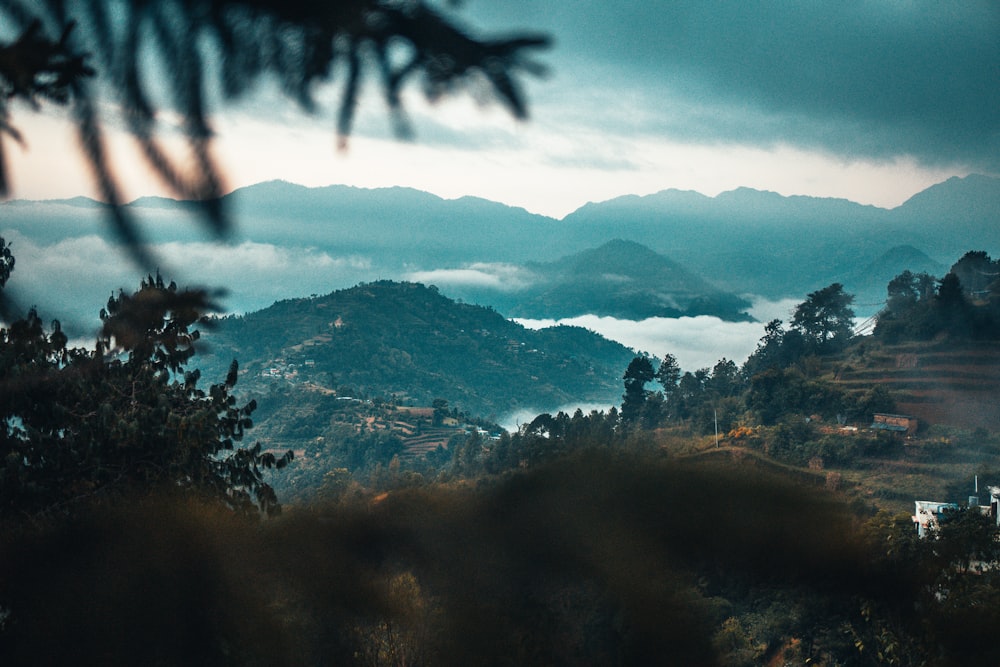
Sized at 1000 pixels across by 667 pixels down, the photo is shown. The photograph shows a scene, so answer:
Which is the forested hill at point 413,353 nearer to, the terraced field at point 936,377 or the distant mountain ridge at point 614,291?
the terraced field at point 936,377

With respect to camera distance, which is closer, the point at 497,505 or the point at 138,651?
the point at 138,651

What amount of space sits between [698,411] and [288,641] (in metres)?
31.3

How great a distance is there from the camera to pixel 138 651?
12.7 ft

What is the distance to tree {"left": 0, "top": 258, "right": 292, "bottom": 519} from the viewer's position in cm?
490

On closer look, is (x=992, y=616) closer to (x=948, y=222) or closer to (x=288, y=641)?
(x=288, y=641)

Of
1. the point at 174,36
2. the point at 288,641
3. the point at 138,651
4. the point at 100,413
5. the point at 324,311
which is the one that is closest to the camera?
the point at 174,36

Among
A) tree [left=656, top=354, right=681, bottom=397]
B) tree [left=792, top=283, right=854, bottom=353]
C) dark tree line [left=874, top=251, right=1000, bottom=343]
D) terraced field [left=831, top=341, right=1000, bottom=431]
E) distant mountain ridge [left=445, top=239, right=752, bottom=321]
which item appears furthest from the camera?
distant mountain ridge [left=445, top=239, right=752, bottom=321]

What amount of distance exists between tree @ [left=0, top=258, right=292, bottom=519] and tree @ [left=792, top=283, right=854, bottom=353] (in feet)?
121

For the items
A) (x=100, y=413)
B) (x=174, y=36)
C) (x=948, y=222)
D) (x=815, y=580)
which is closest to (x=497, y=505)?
(x=815, y=580)

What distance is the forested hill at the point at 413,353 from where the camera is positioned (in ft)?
214

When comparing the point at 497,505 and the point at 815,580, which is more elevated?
the point at 497,505

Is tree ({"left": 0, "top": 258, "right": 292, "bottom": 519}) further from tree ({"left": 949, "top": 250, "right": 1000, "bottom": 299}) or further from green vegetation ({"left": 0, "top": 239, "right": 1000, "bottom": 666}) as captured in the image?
tree ({"left": 949, "top": 250, "right": 1000, "bottom": 299})

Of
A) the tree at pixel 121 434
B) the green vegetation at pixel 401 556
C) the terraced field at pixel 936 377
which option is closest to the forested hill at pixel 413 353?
the terraced field at pixel 936 377

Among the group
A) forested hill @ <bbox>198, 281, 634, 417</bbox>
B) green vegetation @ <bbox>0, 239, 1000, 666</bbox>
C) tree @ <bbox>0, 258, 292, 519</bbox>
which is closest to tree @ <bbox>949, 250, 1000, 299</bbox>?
forested hill @ <bbox>198, 281, 634, 417</bbox>
